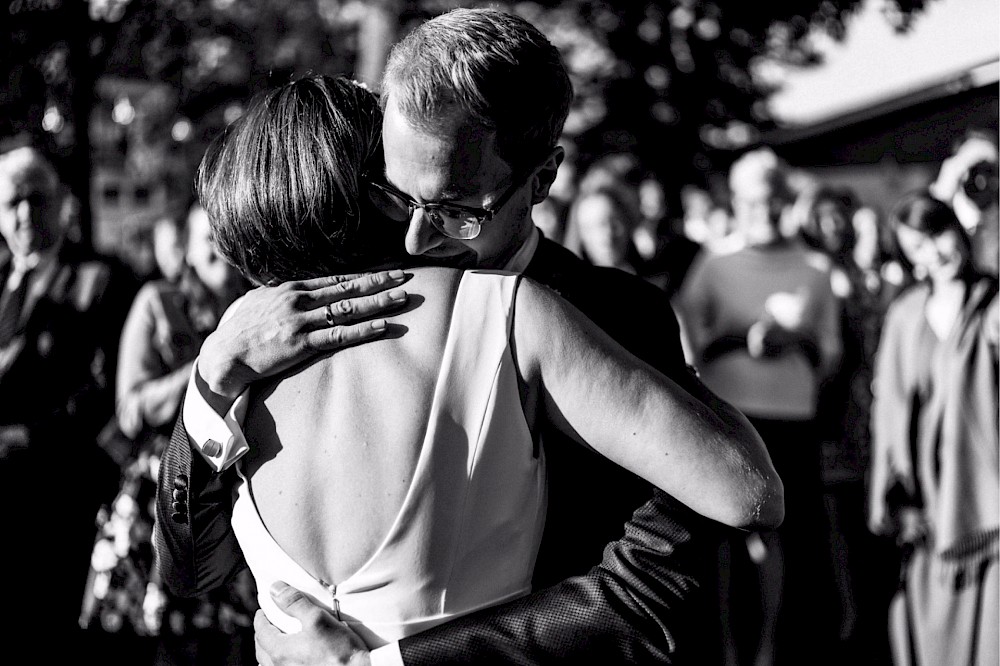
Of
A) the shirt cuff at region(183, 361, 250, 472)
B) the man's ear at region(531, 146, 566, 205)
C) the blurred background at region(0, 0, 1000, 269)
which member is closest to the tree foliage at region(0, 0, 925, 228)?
the blurred background at region(0, 0, 1000, 269)

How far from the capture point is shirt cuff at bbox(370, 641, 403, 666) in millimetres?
1452

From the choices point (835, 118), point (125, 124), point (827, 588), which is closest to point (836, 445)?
point (827, 588)

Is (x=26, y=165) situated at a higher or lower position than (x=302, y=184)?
lower

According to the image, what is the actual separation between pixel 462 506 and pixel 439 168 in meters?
0.50

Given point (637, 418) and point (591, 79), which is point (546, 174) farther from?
point (591, 79)

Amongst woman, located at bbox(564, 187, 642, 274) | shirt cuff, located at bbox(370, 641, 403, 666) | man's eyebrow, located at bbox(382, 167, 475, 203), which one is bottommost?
woman, located at bbox(564, 187, 642, 274)

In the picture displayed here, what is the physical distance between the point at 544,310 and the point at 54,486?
3.62 meters

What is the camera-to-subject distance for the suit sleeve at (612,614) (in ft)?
4.79

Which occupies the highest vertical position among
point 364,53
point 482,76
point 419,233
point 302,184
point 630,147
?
point 482,76

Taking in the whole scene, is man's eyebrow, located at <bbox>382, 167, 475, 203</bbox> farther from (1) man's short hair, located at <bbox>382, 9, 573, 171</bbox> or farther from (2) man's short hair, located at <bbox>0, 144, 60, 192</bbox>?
(2) man's short hair, located at <bbox>0, 144, 60, 192</bbox>

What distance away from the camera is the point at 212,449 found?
1585 millimetres

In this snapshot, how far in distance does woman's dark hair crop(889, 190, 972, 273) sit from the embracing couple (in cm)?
319

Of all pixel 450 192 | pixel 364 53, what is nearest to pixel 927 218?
pixel 450 192

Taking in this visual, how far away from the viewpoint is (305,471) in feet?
4.84
